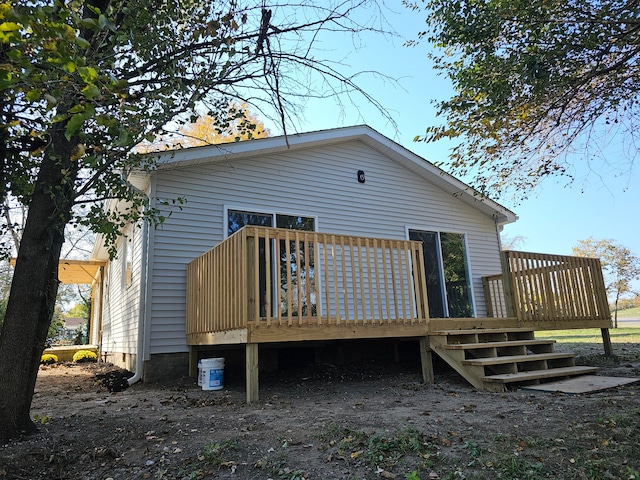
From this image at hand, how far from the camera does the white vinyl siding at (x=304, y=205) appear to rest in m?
6.75

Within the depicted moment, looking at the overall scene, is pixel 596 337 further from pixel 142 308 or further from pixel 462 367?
pixel 142 308

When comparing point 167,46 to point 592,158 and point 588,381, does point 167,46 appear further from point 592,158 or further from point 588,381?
point 588,381

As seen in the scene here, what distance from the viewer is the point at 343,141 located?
8750 mm

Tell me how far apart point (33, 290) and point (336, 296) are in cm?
313

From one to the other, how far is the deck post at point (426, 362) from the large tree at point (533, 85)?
7.87 feet

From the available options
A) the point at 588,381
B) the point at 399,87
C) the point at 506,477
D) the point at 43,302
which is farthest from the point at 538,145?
the point at 43,302

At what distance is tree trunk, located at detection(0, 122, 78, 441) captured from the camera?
3.45 metres

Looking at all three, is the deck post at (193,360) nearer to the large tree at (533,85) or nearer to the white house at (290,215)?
the white house at (290,215)

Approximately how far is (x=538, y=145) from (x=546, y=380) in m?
3.08

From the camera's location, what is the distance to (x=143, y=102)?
4566 millimetres

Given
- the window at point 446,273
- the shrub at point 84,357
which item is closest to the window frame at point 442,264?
the window at point 446,273

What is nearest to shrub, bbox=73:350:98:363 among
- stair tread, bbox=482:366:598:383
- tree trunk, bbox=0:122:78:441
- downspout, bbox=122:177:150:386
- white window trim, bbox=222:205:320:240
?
downspout, bbox=122:177:150:386

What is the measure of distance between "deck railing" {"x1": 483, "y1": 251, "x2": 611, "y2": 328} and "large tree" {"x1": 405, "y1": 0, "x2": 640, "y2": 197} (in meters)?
1.67

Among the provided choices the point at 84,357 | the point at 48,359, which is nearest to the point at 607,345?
the point at 84,357
